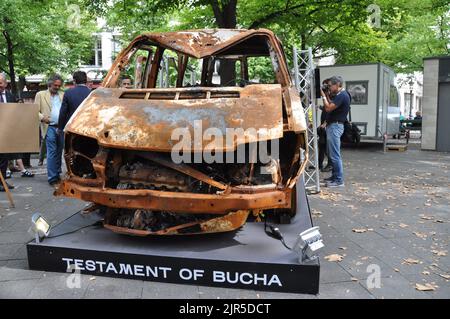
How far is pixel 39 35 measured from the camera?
1692 cm

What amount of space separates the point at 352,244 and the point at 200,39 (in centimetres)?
299

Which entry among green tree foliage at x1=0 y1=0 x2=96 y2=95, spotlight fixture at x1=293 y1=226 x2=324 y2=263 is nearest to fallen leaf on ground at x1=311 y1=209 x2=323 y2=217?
spotlight fixture at x1=293 y1=226 x2=324 y2=263

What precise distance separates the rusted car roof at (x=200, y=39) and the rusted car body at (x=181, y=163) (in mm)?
1032

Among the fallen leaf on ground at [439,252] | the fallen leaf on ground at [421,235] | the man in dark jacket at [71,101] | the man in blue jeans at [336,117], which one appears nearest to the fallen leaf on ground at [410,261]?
the fallen leaf on ground at [439,252]

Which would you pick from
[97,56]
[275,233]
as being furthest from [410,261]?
[97,56]

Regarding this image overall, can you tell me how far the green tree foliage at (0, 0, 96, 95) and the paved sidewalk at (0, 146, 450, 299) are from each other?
835 cm

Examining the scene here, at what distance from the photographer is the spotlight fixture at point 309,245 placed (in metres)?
3.51

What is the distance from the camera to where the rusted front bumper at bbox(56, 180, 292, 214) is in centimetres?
365

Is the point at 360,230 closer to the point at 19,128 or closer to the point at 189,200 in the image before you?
the point at 189,200

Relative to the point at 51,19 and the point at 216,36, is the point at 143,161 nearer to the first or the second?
the point at 216,36

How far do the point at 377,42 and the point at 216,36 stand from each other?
16034 millimetres

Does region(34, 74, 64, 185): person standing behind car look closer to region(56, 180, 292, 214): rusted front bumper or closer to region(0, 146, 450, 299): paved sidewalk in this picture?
region(0, 146, 450, 299): paved sidewalk

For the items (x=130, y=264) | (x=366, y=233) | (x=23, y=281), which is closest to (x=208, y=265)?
(x=130, y=264)

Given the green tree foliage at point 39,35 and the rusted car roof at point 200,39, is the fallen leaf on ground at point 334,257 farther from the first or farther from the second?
the green tree foliage at point 39,35
